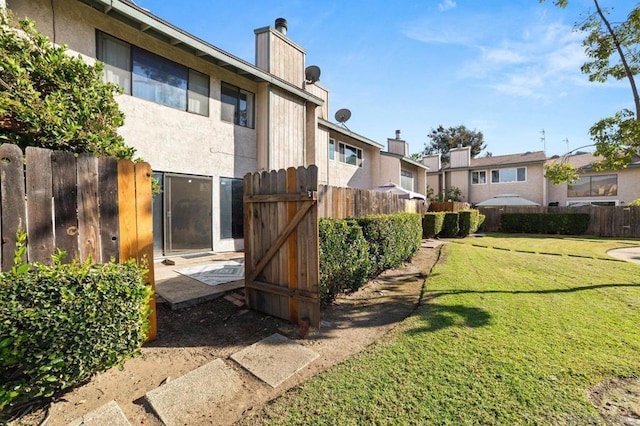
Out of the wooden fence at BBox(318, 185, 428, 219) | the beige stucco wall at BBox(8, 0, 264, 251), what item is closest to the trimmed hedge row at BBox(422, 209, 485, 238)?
the wooden fence at BBox(318, 185, 428, 219)

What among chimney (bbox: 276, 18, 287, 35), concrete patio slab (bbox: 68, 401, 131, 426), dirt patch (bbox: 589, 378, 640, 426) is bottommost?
dirt patch (bbox: 589, 378, 640, 426)

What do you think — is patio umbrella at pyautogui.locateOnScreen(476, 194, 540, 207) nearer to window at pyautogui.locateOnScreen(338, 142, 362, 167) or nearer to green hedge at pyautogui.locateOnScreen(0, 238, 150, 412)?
window at pyautogui.locateOnScreen(338, 142, 362, 167)

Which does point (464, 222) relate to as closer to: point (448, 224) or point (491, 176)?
point (448, 224)

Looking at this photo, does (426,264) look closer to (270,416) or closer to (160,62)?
(270,416)

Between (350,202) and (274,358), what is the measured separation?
11.4 ft

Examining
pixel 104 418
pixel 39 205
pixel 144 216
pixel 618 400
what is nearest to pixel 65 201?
pixel 39 205

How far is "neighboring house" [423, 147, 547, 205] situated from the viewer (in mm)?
24516

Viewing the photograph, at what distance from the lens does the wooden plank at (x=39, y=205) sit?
242cm

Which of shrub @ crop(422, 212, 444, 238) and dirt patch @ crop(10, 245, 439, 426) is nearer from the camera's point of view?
dirt patch @ crop(10, 245, 439, 426)

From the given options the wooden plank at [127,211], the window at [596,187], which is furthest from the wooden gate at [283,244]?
the window at [596,187]

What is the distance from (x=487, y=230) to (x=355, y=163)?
39.5 feet

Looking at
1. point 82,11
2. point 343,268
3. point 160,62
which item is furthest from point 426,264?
point 82,11

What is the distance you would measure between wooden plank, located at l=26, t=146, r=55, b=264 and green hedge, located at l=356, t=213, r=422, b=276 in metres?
4.59

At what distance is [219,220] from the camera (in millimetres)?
9305
